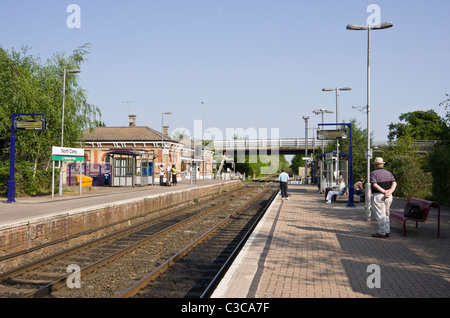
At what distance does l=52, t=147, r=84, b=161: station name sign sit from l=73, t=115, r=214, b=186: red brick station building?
25.4ft

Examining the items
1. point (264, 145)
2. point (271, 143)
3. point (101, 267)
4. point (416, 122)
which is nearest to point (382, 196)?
point (101, 267)

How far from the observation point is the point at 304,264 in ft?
23.4

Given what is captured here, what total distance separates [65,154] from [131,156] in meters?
10.3

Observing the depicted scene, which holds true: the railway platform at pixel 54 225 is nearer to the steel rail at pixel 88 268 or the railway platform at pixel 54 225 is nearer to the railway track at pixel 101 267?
the railway track at pixel 101 267

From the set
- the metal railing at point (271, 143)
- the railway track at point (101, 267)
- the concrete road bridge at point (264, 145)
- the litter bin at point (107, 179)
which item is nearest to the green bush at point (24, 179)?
the railway track at point (101, 267)

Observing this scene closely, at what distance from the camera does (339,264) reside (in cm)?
713

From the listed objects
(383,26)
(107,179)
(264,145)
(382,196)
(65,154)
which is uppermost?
(383,26)

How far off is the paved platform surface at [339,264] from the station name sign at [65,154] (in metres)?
11.5

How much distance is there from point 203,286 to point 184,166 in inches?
1740

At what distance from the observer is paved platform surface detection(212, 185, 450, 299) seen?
551 cm

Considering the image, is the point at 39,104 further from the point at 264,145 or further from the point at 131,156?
the point at 264,145

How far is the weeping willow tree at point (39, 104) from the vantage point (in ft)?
71.3
